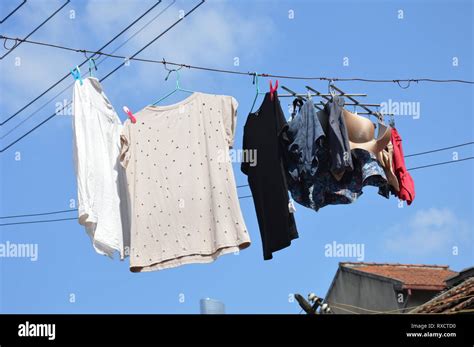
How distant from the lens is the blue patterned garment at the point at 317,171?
7.62 meters

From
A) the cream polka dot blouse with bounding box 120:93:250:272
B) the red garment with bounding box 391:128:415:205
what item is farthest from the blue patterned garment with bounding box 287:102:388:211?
the cream polka dot blouse with bounding box 120:93:250:272

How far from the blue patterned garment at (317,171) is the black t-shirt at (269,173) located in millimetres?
123

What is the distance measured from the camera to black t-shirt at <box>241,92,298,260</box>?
7.48 metres

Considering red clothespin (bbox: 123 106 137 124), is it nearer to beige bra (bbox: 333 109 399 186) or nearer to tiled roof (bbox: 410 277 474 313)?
beige bra (bbox: 333 109 399 186)

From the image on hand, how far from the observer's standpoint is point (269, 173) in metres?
7.66

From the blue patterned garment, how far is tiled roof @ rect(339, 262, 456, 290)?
7458 mm

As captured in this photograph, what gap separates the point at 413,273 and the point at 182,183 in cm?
995

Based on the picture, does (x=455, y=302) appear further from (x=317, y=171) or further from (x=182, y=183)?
(x=182, y=183)
